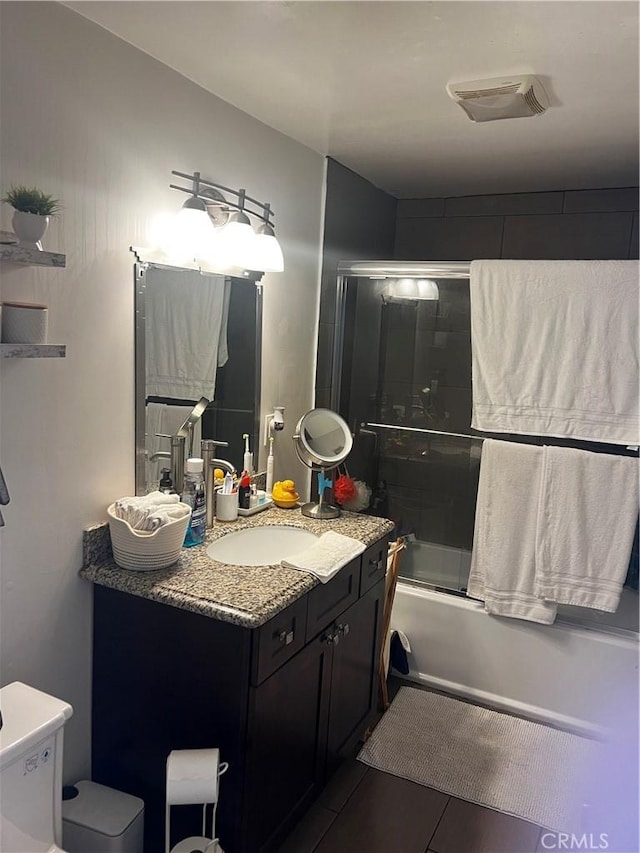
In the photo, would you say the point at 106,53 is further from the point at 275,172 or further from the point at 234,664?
the point at 234,664

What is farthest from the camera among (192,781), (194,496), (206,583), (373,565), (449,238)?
(449,238)

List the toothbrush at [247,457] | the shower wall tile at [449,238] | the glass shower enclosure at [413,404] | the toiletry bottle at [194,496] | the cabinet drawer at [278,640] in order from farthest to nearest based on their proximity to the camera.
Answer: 1. the shower wall tile at [449,238]
2. the glass shower enclosure at [413,404]
3. the toothbrush at [247,457]
4. the toiletry bottle at [194,496]
5. the cabinet drawer at [278,640]

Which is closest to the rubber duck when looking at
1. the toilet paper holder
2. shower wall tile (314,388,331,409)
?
shower wall tile (314,388,331,409)

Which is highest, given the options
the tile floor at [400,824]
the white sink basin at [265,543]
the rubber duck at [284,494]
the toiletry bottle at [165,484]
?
the toiletry bottle at [165,484]

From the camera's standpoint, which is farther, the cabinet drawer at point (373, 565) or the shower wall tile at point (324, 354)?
the shower wall tile at point (324, 354)

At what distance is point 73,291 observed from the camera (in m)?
1.67

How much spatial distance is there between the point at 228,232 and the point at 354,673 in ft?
4.98

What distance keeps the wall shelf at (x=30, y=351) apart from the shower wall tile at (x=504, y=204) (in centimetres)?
252

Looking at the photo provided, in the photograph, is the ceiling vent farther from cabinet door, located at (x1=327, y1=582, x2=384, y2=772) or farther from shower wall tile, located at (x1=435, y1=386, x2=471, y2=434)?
cabinet door, located at (x1=327, y1=582, x2=384, y2=772)

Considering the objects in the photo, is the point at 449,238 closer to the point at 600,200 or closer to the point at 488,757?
the point at 600,200

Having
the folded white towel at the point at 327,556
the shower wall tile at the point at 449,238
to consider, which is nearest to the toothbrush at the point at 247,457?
the folded white towel at the point at 327,556

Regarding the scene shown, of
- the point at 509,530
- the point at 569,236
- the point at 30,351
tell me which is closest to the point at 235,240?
the point at 30,351

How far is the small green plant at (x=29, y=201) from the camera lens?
4.67 ft

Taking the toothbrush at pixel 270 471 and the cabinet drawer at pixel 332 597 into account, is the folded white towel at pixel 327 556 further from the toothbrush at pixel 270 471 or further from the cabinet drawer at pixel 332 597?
the toothbrush at pixel 270 471
